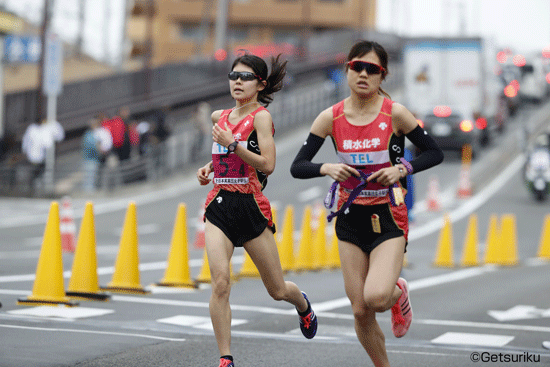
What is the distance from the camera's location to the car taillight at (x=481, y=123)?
3686 cm

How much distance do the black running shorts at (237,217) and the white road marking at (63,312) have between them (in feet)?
9.51

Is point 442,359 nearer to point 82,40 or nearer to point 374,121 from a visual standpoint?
point 374,121

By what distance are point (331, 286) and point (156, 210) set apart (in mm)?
13207

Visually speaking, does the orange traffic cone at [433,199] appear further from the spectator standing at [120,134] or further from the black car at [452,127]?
the spectator standing at [120,134]

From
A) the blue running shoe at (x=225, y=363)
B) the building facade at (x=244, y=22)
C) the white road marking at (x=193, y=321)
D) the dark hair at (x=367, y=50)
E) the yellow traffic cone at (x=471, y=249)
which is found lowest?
the yellow traffic cone at (x=471, y=249)

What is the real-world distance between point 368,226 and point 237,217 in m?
0.98

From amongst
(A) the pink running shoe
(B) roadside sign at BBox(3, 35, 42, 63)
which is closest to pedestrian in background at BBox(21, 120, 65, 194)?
(B) roadside sign at BBox(3, 35, 42, 63)

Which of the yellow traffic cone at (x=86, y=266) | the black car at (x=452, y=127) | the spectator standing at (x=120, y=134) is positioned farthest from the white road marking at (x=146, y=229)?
the black car at (x=452, y=127)

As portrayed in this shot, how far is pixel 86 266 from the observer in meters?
9.90

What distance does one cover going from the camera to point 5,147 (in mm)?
31922

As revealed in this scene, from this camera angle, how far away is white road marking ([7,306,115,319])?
Result: 29.6 ft

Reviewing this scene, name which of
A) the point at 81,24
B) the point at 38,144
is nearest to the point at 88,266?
the point at 38,144

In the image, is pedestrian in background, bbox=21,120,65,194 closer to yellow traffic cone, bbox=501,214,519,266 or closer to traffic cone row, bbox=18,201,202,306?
yellow traffic cone, bbox=501,214,519,266

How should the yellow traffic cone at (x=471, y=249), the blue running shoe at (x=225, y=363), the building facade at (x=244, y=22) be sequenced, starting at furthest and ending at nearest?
the building facade at (x=244, y=22)
the yellow traffic cone at (x=471, y=249)
the blue running shoe at (x=225, y=363)
